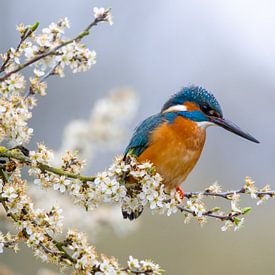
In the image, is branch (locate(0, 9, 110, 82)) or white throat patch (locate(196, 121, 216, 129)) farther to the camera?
white throat patch (locate(196, 121, 216, 129))

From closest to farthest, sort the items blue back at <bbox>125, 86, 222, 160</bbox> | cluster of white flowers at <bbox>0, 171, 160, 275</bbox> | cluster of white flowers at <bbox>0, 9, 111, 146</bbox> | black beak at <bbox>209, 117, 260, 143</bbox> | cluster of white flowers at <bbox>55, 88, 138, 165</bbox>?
cluster of white flowers at <bbox>0, 171, 160, 275</bbox>, cluster of white flowers at <bbox>0, 9, 111, 146</bbox>, black beak at <bbox>209, 117, 260, 143</bbox>, blue back at <bbox>125, 86, 222, 160</bbox>, cluster of white flowers at <bbox>55, 88, 138, 165</bbox>

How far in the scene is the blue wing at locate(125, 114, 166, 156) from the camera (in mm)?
3131

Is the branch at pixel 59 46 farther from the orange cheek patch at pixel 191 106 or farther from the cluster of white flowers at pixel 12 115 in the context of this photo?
the orange cheek patch at pixel 191 106

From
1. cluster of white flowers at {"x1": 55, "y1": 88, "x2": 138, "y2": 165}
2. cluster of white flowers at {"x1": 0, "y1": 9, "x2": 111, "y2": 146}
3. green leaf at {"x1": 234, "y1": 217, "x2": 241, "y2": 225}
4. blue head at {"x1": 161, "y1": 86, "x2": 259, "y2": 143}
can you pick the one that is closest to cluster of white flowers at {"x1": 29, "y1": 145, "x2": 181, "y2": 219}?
cluster of white flowers at {"x1": 0, "y1": 9, "x2": 111, "y2": 146}

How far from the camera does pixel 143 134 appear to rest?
316 cm

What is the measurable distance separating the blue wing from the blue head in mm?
86

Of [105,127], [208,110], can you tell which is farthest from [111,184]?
[105,127]

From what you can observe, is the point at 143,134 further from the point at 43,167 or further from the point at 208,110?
the point at 43,167

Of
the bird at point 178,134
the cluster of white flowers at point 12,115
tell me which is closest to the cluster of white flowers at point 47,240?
the cluster of white flowers at point 12,115

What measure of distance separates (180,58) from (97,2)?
5.32ft

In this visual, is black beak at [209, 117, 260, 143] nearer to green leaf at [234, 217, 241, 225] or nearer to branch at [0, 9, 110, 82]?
green leaf at [234, 217, 241, 225]

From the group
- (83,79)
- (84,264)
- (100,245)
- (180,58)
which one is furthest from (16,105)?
(180,58)

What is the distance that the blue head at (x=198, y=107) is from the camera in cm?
310

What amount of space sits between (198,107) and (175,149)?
0.20 metres
